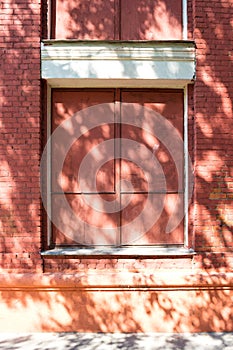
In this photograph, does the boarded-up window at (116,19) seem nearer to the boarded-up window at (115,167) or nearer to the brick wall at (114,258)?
the brick wall at (114,258)

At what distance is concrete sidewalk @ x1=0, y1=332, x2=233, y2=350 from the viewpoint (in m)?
4.23

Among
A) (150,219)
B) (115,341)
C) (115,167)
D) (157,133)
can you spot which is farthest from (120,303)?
(157,133)

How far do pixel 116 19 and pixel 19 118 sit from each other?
204 centimetres

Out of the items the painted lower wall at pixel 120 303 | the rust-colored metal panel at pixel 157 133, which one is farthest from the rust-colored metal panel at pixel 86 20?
the painted lower wall at pixel 120 303

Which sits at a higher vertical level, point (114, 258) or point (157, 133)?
point (157, 133)

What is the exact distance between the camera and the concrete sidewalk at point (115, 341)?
423 cm

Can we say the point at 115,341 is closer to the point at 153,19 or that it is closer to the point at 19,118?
the point at 19,118

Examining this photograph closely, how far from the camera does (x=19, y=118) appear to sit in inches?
186

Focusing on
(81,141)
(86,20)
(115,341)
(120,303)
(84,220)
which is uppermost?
(86,20)

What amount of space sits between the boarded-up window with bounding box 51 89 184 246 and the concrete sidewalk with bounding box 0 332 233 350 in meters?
1.24

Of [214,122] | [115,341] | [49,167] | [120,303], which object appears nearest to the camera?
[115,341]

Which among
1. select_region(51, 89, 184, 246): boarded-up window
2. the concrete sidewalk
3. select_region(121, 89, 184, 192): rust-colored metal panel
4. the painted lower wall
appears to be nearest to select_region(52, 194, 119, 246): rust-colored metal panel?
select_region(51, 89, 184, 246): boarded-up window

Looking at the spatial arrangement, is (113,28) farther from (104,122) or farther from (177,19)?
(104,122)

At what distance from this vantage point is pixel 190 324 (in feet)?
15.2
